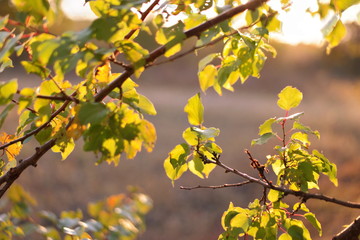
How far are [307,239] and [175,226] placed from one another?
9.91ft

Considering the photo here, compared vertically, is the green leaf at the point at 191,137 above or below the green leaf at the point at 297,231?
above

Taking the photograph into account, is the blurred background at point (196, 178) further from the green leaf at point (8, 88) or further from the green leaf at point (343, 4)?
the green leaf at point (343, 4)

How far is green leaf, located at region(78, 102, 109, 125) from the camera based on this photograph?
457 millimetres

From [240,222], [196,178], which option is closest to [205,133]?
[240,222]

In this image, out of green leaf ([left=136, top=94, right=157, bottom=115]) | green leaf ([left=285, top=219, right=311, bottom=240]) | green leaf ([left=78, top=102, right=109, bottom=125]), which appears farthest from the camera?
green leaf ([left=285, top=219, right=311, bottom=240])

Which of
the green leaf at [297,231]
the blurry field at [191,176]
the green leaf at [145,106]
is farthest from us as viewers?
the blurry field at [191,176]

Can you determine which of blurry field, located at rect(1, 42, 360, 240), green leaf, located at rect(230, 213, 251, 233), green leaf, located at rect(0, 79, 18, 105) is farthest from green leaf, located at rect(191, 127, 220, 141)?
blurry field, located at rect(1, 42, 360, 240)

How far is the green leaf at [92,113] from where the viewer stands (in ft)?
1.50

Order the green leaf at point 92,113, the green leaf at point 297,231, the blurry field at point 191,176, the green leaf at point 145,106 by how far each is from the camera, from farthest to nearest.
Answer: the blurry field at point 191,176 < the green leaf at point 297,231 < the green leaf at point 145,106 < the green leaf at point 92,113

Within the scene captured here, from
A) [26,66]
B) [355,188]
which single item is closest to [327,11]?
[26,66]

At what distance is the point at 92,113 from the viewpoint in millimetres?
465

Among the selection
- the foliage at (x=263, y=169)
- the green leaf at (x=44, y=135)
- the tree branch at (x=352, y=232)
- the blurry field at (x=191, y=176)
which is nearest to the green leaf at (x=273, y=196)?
the foliage at (x=263, y=169)

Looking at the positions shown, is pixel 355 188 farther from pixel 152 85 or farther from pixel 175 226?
pixel 152 85

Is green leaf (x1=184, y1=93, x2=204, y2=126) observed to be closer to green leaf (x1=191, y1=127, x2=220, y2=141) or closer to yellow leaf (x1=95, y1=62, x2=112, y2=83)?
green leaf (x1=191, y1=127, x2=220, y2=141)
